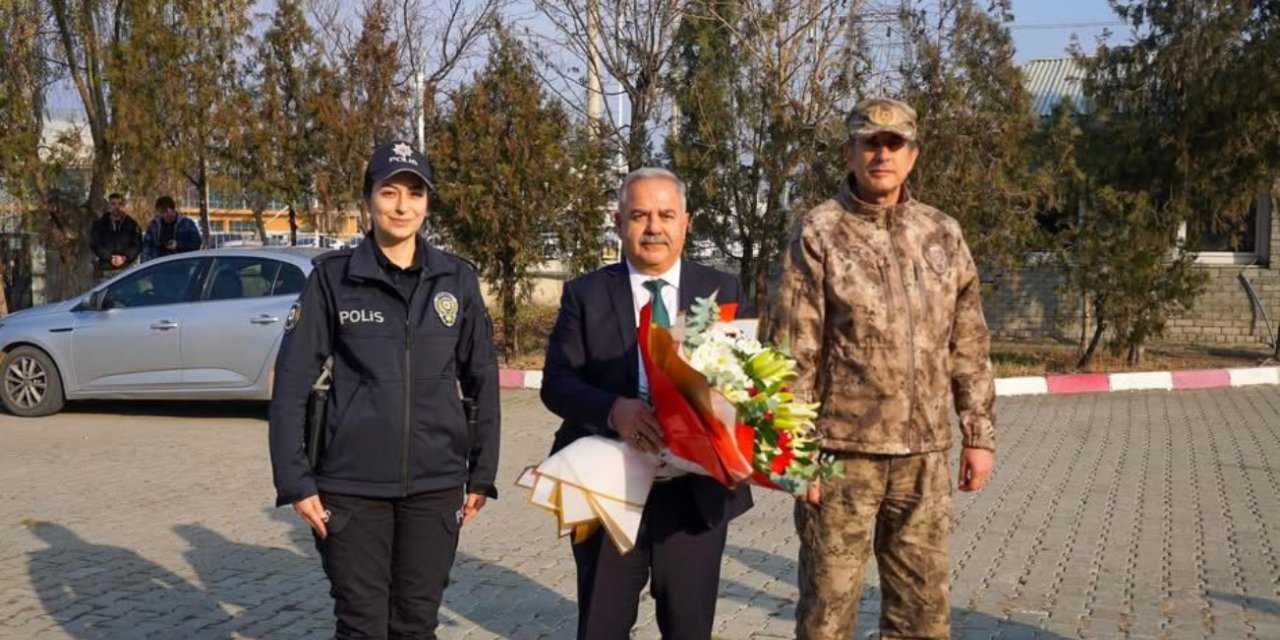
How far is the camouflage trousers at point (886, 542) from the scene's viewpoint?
3686mm

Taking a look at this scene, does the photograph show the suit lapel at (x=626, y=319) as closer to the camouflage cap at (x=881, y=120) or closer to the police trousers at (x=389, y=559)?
the police trousers at (x=389, y=559)

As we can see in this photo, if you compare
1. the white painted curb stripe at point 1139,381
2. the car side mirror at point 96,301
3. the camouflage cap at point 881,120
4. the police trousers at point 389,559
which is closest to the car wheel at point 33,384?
the car side mirror at point 96,301

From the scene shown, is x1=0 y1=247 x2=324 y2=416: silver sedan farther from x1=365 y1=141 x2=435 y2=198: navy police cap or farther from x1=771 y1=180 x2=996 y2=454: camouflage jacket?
x1=771 y1=180 x2=996 y2=454: camouflage jacket

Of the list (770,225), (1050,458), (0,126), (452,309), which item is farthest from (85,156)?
(452,309)

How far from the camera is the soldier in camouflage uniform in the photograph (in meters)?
3.63

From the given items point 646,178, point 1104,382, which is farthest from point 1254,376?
point 646,178

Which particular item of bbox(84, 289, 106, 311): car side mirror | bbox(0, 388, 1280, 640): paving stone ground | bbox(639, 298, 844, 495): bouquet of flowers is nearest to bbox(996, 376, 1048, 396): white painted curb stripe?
bbox(0, 388, 1280, 640): paving stone ground

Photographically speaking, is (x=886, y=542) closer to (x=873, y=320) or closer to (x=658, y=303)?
(x=873, y=320)

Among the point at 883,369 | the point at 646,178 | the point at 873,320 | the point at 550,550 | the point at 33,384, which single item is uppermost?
the point at 646,178

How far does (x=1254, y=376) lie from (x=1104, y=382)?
2204 millimetres

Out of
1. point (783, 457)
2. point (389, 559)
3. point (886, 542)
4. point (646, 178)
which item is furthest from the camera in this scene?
point (886, 542)

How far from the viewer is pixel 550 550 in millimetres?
6645

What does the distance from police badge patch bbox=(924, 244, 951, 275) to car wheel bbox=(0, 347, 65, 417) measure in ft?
33.6

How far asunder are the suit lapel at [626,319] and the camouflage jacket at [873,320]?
0.42 meters
